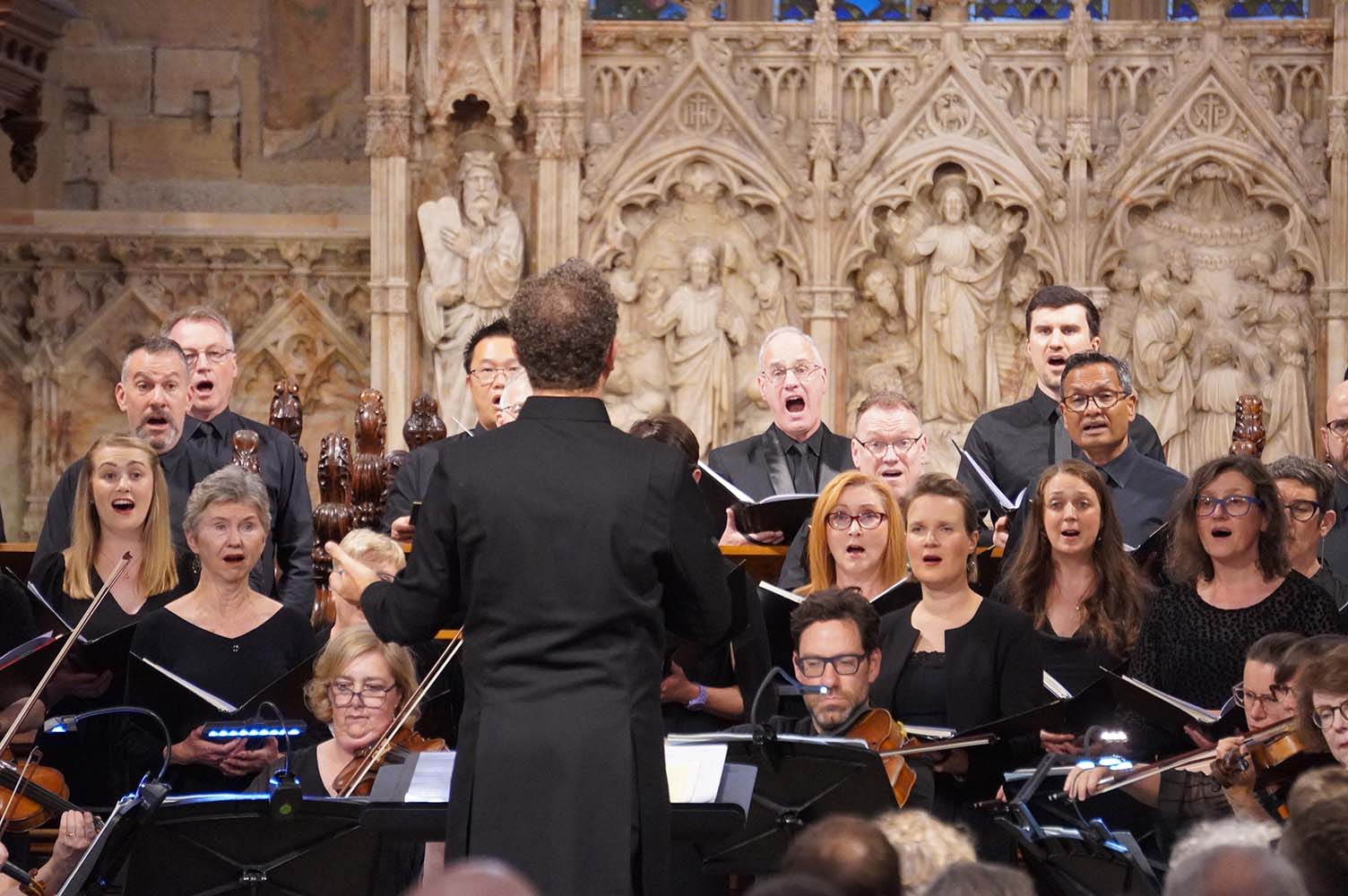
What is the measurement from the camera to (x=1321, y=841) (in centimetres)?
295

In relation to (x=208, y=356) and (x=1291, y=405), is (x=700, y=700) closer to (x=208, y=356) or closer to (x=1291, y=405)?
(x=208, y=356)

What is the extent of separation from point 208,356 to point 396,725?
246 cm

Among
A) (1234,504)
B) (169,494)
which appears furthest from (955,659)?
(169,494)

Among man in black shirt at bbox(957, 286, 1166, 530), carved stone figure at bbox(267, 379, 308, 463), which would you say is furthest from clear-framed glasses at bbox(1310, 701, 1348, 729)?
carved stone figure at bbox(267, 379, 308, 463)

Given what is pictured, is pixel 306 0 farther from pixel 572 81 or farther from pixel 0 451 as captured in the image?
pixel 0 451

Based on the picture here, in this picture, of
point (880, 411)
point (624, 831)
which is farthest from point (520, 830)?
point (880, 411)

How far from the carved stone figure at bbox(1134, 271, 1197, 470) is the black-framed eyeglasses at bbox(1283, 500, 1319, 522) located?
14.1 ft

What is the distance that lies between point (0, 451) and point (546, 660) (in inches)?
312

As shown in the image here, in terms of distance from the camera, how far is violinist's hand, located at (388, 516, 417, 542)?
19.7ft

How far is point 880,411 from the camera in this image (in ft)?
21.1

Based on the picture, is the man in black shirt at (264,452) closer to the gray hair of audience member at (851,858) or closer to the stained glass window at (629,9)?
the gray hair of audience member at (851,858)

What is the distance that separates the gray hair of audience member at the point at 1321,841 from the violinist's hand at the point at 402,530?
333 centimetres

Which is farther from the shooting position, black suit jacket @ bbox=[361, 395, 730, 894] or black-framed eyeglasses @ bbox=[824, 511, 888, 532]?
black-framed eyeglasses @ bbox=[824, 511, 888, 532]

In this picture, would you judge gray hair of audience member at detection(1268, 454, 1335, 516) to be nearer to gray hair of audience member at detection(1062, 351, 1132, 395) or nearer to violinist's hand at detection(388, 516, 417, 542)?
gray hair of audience member at detection(1062, 351, 1132, 395)
